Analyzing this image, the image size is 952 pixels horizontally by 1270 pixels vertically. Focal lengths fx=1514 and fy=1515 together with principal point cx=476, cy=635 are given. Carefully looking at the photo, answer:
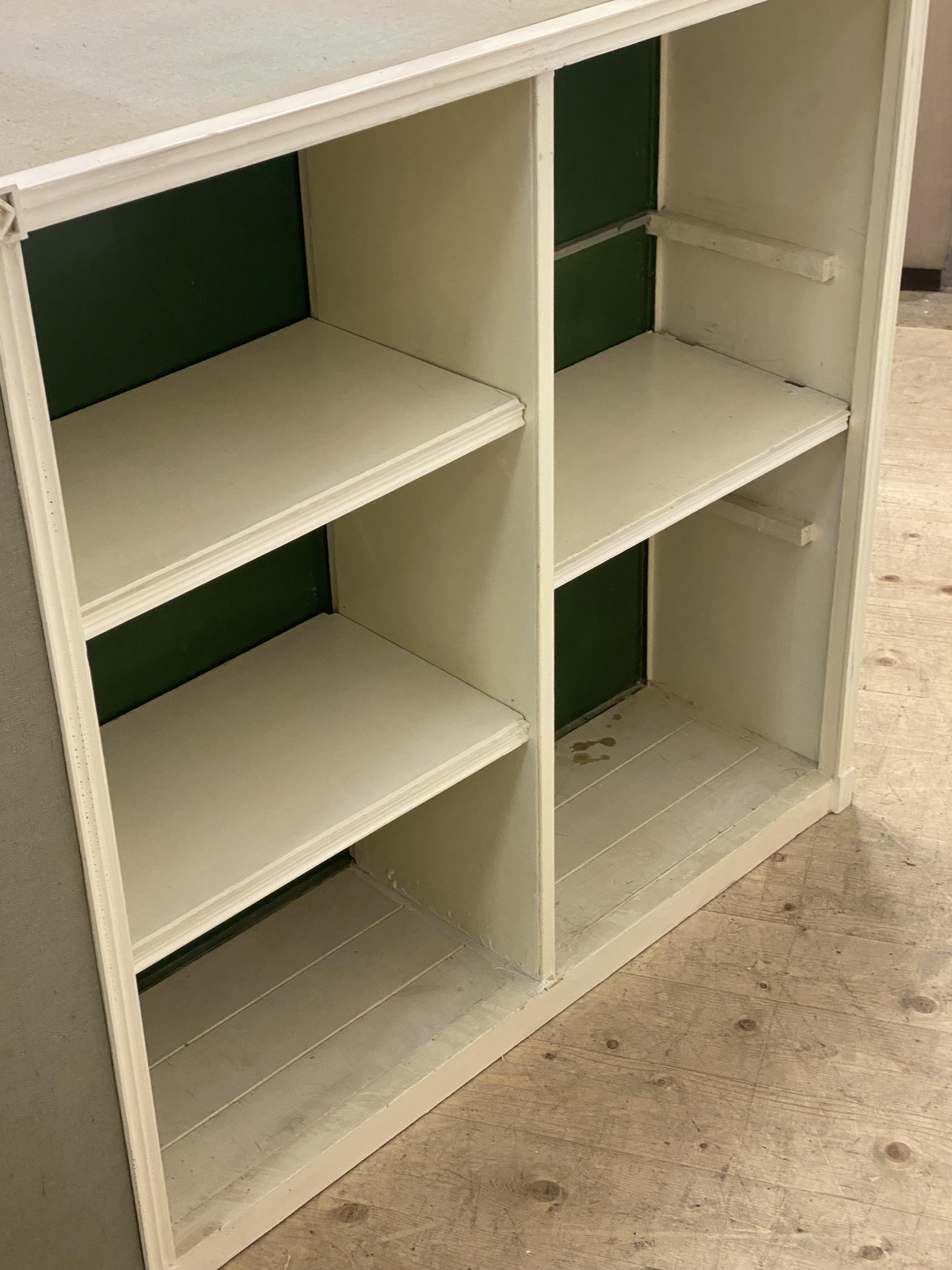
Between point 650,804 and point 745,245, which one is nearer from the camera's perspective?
point 745,245

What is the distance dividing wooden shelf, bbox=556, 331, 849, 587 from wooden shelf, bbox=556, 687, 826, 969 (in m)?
0.63

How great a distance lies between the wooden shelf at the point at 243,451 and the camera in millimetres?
1651

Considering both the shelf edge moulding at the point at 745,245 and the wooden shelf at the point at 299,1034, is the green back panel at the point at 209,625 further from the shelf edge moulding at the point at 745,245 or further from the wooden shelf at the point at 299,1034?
the shelf edge moulding at the point at 745,245

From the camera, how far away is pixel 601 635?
2961 mm

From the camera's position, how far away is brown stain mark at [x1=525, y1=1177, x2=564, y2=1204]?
2137 millimetres

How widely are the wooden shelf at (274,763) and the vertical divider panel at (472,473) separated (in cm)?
8

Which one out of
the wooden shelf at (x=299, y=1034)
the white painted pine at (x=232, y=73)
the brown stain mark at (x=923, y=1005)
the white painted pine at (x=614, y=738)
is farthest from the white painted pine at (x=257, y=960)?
the white painted pine at (x=232, y=73)

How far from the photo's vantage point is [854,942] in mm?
2551

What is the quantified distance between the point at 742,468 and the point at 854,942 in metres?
0.83

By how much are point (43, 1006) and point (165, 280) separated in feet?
3.12

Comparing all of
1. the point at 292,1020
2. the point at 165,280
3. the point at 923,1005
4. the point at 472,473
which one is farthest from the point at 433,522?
the point at 923,1005

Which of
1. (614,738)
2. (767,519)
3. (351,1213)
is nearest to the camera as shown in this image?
(351,1213)

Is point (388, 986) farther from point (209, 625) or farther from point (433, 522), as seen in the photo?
point (433, 522)

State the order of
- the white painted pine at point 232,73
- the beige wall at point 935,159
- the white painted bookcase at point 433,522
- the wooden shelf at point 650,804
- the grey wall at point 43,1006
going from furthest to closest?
the beige wall at point 935,159, the wooden shelf at point 650,804, the white painted bookcase at point 433,522, the grey wall at point 43,1006, the white painted pine at point 232,73
